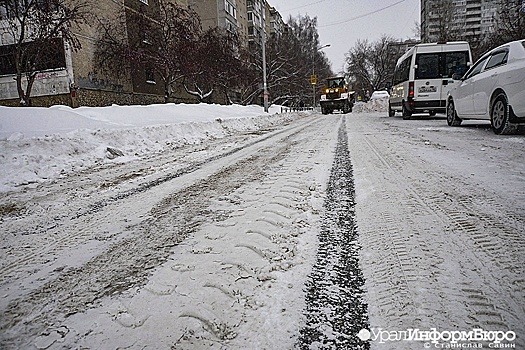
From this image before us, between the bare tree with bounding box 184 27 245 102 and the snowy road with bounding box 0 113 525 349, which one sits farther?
the bare tree with bounding box 184 27 245 102

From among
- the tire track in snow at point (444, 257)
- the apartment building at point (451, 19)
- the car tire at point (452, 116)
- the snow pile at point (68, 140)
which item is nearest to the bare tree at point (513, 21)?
the apartment building at point (451, 19)

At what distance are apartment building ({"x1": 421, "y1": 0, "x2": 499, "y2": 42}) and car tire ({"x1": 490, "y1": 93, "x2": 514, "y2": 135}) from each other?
83.6 ft

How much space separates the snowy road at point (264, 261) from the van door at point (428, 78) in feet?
28.3

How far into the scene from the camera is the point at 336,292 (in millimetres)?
1538

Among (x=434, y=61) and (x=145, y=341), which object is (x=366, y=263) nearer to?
(x=145, y=341)

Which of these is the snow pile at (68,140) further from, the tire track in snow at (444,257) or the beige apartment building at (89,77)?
the beige apartment building at (89,77)

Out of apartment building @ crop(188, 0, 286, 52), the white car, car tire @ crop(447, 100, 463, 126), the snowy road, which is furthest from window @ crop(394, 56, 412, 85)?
apartment building @ crop(188, 0, 286, 52)

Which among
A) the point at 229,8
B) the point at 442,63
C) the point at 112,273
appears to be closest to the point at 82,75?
the point at 442,63

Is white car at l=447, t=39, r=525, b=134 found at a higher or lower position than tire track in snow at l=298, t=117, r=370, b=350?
higher

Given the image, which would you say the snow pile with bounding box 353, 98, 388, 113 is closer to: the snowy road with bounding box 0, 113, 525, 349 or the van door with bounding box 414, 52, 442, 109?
the van door with bounding box 414, 52, 442, 109

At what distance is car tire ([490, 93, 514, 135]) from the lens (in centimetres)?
611

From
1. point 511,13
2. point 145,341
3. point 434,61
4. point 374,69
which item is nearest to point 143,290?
point 145,341

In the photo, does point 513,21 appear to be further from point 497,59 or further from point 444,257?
point 444,257

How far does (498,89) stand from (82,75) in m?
18.5
